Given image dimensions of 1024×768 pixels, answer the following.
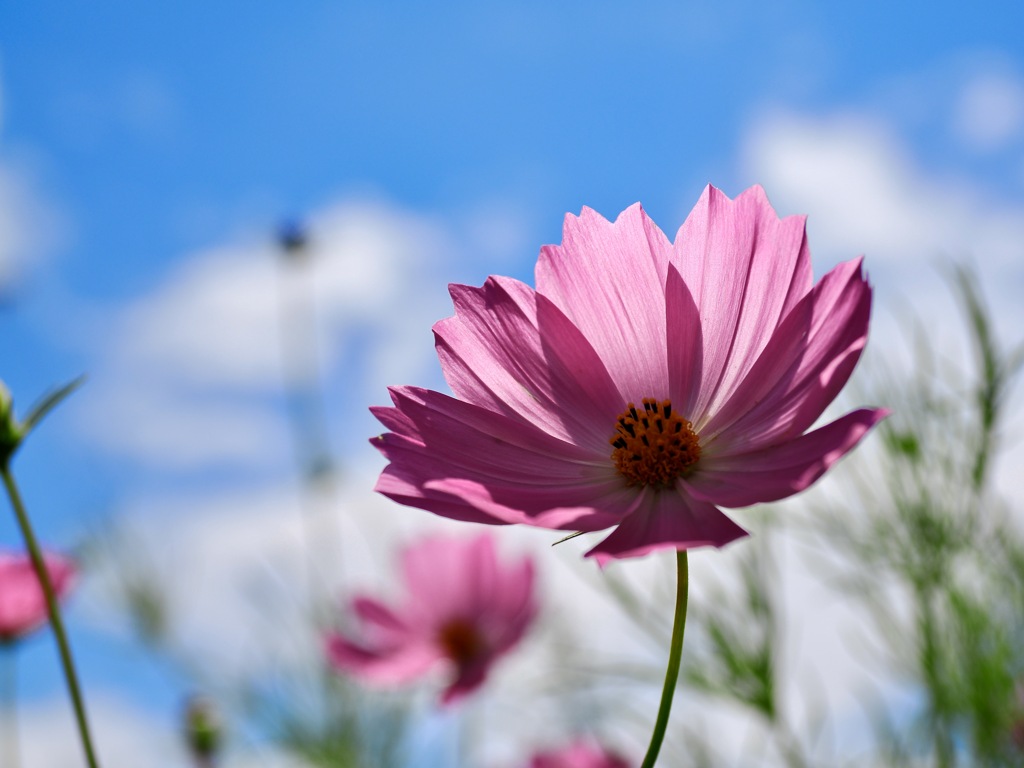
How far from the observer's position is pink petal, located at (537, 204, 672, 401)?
51cm

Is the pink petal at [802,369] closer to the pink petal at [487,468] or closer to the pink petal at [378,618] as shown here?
the pink petal at [487,468]

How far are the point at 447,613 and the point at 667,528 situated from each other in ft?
4.27

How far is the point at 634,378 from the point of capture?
569mm

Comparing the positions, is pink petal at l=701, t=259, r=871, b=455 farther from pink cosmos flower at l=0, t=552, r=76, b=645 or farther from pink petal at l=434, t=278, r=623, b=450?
pink cosmos flower at l=0, t=552, r=76, b=645

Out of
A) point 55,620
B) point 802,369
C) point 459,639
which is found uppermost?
point 802,369

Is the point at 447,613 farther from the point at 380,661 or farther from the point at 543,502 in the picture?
the point at 543,502

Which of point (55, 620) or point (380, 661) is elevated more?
point (55, 620)

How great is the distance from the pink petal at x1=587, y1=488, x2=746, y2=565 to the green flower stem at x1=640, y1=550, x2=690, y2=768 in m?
0.02

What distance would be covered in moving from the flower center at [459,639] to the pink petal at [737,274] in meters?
1.20

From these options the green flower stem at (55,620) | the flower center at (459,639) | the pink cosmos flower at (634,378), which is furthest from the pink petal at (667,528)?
the flower center at (459,639)

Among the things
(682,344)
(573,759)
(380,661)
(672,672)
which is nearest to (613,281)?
(682,344)

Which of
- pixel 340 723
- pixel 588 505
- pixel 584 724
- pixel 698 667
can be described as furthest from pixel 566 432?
pixel 340 723

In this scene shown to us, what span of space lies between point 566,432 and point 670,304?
96mm

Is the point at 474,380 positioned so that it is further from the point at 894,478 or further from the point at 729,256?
the point at 894,478
